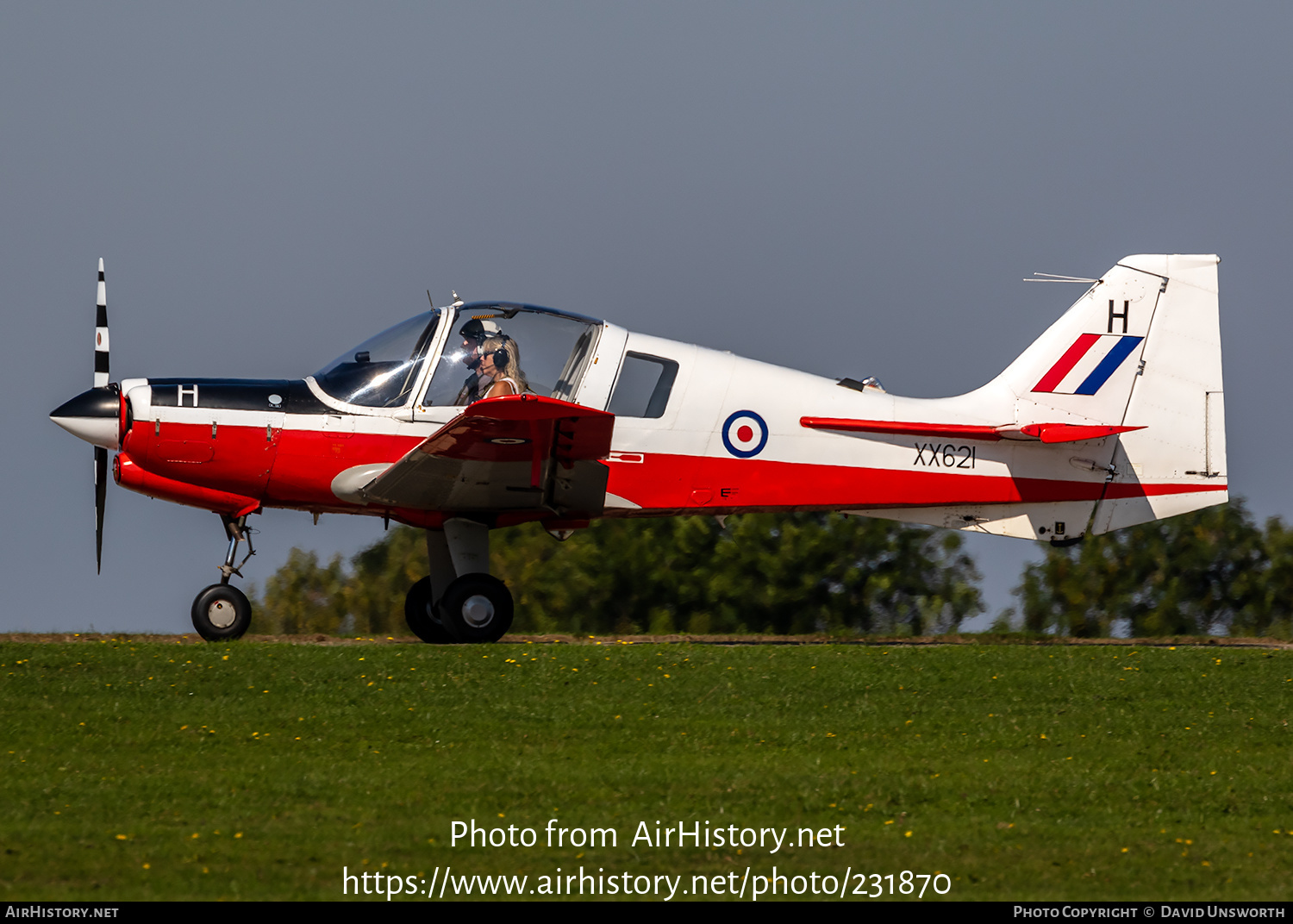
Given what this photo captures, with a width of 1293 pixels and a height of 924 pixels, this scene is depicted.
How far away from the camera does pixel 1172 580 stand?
21.6 metres

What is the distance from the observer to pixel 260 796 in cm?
718

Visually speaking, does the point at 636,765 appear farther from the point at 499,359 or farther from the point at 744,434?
the point at 744,434

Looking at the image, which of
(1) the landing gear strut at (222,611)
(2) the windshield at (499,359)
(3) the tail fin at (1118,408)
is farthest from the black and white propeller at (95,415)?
(3) the tail fin at (1118,408)

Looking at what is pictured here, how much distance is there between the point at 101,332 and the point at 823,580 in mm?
12078

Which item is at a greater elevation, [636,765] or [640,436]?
[640,436]

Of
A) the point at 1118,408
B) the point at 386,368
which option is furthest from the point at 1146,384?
the point at 386,368

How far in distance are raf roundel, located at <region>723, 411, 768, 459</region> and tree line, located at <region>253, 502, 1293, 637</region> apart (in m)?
8.20

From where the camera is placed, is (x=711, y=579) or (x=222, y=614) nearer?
(x=222, y=614)

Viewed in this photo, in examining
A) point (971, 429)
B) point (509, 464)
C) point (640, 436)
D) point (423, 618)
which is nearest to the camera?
point (509, 464)

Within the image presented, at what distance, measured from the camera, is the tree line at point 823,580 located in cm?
2097

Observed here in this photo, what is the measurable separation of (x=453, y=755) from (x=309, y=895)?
2394 mm

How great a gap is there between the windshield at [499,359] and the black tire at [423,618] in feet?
7.00
